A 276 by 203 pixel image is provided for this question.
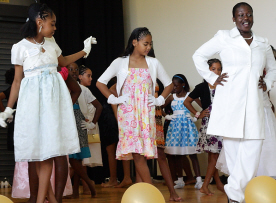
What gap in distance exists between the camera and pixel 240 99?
9.70 feet

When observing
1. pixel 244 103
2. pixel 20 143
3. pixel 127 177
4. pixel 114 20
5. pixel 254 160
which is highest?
pixel 114 20

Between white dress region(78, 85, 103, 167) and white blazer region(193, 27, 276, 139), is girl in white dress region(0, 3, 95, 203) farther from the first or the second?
white dress region(78, 85, 103, 167)

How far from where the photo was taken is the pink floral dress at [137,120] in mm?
3299

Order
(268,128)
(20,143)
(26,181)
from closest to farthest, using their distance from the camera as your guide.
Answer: (20,143)
(268,128)
(26,181)

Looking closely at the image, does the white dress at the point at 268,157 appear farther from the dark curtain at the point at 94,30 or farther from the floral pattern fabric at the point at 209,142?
the dark curtain at the point at 94,30

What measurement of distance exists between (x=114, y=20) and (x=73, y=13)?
70 centimetres

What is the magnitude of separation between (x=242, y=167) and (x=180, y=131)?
228cm

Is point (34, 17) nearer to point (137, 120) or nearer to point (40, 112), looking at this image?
point (40, 112)

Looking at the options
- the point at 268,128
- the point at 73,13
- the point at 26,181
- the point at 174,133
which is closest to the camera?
the point at 268,128

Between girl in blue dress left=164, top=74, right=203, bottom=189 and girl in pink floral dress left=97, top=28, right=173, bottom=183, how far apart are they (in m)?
1.69

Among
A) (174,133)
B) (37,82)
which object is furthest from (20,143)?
(174,133)

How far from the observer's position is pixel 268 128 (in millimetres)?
3430

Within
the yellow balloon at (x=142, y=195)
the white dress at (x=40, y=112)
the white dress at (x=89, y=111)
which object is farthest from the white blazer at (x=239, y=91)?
the white dress at (x=89, y=111)

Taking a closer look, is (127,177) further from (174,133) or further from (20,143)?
(20,143)
